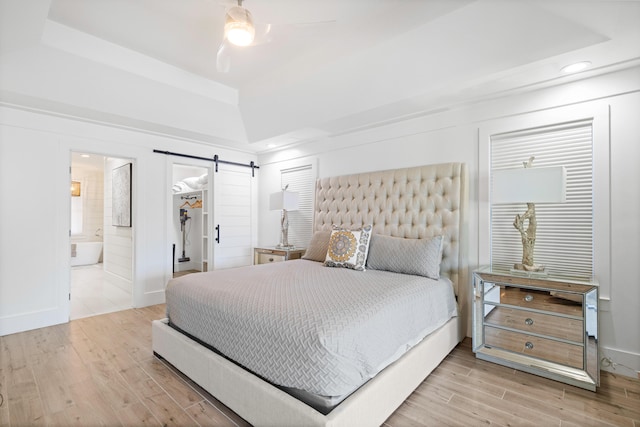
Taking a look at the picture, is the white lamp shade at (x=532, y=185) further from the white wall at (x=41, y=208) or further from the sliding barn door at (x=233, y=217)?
the white wall at (x=41, y=208)

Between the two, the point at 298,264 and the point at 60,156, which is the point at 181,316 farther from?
the point at 60,156

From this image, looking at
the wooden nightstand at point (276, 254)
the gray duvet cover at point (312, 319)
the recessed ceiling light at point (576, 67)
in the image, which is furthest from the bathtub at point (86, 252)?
the recessed ceiling light at point (576, 67)

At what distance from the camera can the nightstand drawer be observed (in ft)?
13.9

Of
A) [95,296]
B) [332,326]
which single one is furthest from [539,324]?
[95,296]

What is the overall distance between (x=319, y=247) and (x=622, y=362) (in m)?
2.70

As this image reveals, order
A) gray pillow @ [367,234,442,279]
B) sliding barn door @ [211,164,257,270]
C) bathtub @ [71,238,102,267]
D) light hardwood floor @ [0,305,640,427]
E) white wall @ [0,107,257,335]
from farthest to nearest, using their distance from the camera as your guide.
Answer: bathtub @ [71,238,102,267] → sliding barn door @ [211,164,257,270] → white wall @ [0,107,257,335] → gray pillow @ [367,234,442,279] → light hardwood floor @ [0,305,640,427]

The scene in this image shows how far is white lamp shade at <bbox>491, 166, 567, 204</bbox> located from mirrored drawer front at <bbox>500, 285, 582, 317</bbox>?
686 mm

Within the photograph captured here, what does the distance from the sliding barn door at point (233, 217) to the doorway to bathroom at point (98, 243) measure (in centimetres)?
119

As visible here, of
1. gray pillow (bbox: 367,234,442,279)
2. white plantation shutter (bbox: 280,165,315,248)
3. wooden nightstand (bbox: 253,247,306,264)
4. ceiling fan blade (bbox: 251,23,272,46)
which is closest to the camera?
ceiling fan blade (bbox: 251,23,272,46)

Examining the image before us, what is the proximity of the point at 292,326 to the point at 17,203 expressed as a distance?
3.42 m

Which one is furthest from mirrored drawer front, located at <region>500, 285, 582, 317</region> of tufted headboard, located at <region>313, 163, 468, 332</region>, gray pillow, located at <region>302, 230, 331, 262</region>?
gray pillow, located at <region>302, 230, 331, 262</region>

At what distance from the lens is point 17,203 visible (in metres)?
3.14

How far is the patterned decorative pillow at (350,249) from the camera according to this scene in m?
3.01

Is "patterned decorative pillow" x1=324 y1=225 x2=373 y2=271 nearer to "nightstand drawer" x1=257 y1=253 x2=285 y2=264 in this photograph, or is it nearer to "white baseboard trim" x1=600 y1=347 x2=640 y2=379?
"nightstand drawer" x1=257 y1=253 x2=285 y2=264
